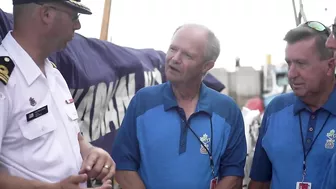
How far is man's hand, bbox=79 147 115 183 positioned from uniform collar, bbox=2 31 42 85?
0.37 metres

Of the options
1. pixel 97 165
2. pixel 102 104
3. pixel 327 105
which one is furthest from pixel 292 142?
pixel 102 104

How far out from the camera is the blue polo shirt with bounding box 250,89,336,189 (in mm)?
2330

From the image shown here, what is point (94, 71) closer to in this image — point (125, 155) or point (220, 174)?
point (125, 155)

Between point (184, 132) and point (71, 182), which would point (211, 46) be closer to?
point (184, 132)

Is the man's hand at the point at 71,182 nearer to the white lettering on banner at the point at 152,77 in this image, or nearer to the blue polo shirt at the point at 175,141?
the blue polo shirt at the point at 175,141

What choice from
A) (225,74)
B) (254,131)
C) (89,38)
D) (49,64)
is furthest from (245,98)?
(49,64)

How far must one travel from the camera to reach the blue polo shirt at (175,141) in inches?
93.9

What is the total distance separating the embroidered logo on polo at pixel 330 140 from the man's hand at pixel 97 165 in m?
1.07

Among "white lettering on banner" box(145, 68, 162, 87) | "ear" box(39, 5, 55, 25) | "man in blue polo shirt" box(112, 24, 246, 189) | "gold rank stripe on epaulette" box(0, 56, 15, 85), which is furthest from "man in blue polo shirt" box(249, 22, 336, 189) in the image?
"white lettering on banner" box(145, 68, 162, 87)

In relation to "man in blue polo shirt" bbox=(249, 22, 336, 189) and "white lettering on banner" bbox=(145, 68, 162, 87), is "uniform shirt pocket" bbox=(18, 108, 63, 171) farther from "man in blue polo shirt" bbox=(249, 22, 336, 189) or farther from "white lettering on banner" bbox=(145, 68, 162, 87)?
"white lettering on banner" bbox=(145, 68, 162, 87)

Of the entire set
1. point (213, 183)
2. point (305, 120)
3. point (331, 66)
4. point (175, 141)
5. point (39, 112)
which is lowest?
point (213, 183)

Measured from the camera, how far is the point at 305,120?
2443 millimetres

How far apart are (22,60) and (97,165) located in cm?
49

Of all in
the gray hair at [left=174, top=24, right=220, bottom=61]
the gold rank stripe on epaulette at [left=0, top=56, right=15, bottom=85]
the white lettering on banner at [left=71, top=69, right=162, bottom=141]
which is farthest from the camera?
the white lettering on banner at [left=71, top=69, right=162, bottom=141]
